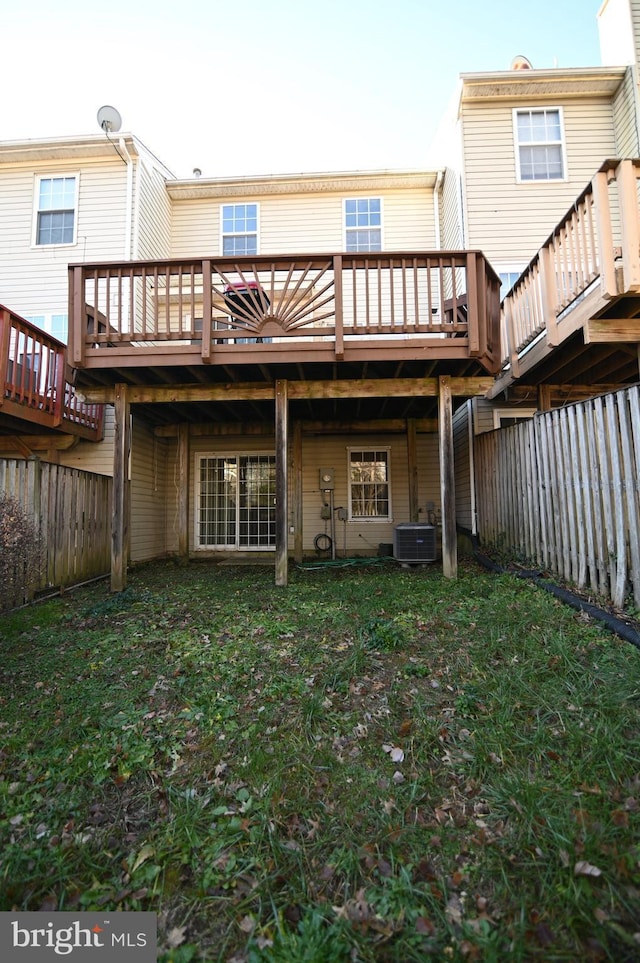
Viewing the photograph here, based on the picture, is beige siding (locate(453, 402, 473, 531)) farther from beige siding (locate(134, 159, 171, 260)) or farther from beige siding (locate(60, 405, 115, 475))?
beige siding (locate(134, 159, 171, 260))

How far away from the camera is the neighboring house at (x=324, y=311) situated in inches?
223

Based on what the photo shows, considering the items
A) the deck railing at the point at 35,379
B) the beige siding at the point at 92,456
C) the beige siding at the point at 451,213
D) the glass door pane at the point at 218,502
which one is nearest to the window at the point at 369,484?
the glass door pane at the point at 218,502

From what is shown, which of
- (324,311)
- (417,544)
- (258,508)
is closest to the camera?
(417,544)

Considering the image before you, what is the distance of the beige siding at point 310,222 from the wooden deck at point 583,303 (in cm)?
352

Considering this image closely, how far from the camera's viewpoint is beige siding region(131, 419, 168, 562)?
28.7 ft

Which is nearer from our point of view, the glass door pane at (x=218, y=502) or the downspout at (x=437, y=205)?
the downspout at (x=437, y=205)

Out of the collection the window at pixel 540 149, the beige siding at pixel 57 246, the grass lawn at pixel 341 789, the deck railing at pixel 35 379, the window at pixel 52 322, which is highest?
the window at pixel 540 149

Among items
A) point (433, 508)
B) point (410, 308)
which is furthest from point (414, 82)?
point (433, 508)

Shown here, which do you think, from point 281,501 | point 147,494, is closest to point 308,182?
point 147,494

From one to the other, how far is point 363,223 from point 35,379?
7.28m

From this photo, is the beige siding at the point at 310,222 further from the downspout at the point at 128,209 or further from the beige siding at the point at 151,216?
the downspout at the point at 128,209

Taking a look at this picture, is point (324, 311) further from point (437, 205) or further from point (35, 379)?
point (35, 379)

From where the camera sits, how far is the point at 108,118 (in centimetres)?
888

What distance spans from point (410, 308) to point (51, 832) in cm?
965
